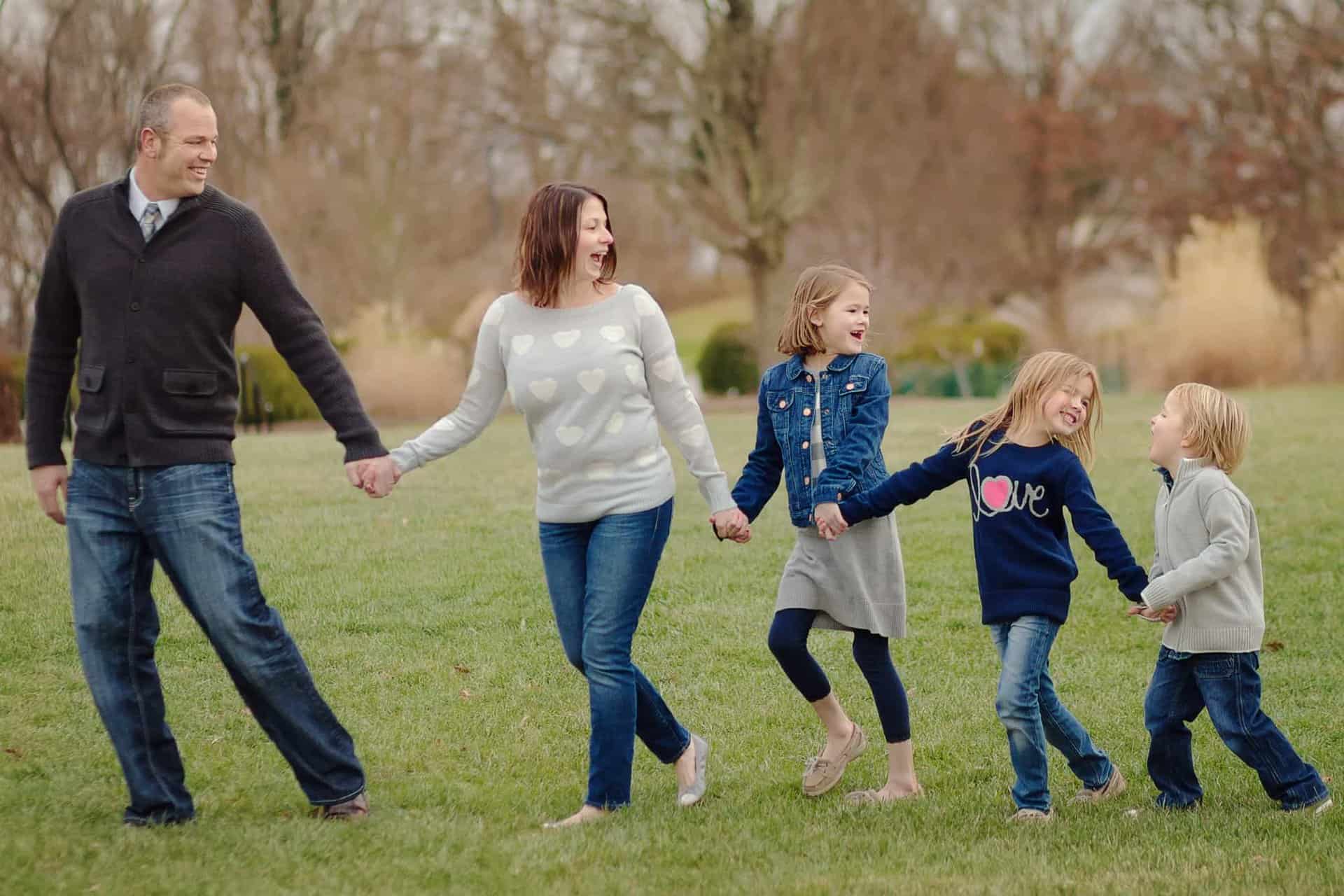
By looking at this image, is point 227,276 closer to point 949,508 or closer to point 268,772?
point 268,772

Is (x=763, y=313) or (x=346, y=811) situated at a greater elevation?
(x=763, y=313)

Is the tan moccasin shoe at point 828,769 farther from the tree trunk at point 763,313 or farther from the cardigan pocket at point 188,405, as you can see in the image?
the tree trunk at point 763,313

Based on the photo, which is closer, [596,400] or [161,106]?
[161,106]

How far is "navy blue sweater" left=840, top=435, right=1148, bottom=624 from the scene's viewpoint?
14.8ft

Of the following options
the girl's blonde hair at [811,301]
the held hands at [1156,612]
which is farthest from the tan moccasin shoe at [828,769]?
the girl's blonde hair at [811,301]

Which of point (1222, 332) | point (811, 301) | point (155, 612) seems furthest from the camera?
point (1222, 332)

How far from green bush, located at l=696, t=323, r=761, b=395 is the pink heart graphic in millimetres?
23662

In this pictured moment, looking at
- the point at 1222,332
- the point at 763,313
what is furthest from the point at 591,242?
the point at 763,313

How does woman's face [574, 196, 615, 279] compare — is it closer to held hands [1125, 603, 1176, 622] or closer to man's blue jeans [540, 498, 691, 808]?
man's blue jeans [540, 498, 691, 808]

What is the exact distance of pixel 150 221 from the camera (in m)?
4.18

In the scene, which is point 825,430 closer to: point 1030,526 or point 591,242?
point 1030,526

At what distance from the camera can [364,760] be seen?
545 cm

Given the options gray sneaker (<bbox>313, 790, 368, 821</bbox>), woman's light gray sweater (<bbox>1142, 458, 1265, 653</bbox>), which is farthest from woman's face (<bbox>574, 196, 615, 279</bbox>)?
woman's light gray sweater (<bbox>1142, 458, 1265, 653</bbox>)

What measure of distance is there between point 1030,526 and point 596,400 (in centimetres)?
130
